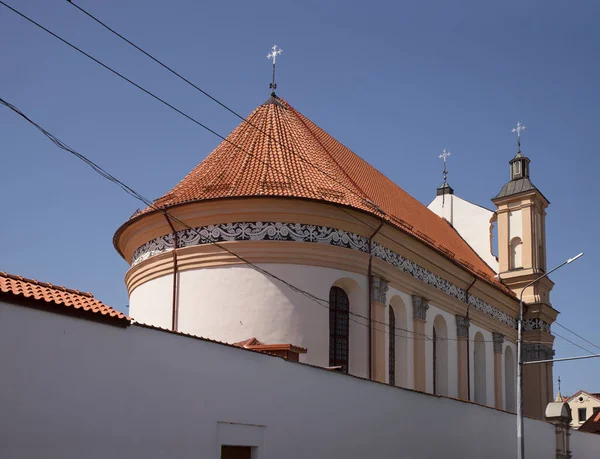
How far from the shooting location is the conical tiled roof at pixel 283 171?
24.0 m

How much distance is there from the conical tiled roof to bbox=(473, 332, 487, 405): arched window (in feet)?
16.8

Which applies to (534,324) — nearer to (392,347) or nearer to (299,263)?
(392,347)

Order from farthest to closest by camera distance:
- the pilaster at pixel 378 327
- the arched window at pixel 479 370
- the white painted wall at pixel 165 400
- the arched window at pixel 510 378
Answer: the arched window at pixel 510 378
the arched window at pixel 479 370
the pilaster at pixel 378 327
the white painted wall at pixel 165 400

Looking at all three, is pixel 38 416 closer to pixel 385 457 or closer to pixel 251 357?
pixel 251 357

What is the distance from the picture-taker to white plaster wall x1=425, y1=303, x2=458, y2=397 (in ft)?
93.5

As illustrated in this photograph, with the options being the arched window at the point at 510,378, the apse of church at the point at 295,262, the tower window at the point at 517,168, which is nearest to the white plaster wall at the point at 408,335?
the apse of church at the point at 295,262

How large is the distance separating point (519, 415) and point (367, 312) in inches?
194

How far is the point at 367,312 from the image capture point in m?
24.6

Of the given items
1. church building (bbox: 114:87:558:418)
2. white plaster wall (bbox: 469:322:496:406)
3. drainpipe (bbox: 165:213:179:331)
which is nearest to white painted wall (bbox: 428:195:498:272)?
white plaster wall (bbox: 469:322:496:406)

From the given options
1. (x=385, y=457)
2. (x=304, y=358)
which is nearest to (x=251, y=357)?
(x=385, y=457)

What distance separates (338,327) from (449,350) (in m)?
7.69

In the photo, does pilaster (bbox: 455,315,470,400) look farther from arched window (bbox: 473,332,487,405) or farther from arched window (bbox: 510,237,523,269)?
arched window (bbox: 510,237,523,269)

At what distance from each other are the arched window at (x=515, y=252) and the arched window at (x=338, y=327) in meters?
18.5

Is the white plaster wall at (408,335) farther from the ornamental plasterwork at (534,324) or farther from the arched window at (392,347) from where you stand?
the ornamental plasterwork at (534,324)
